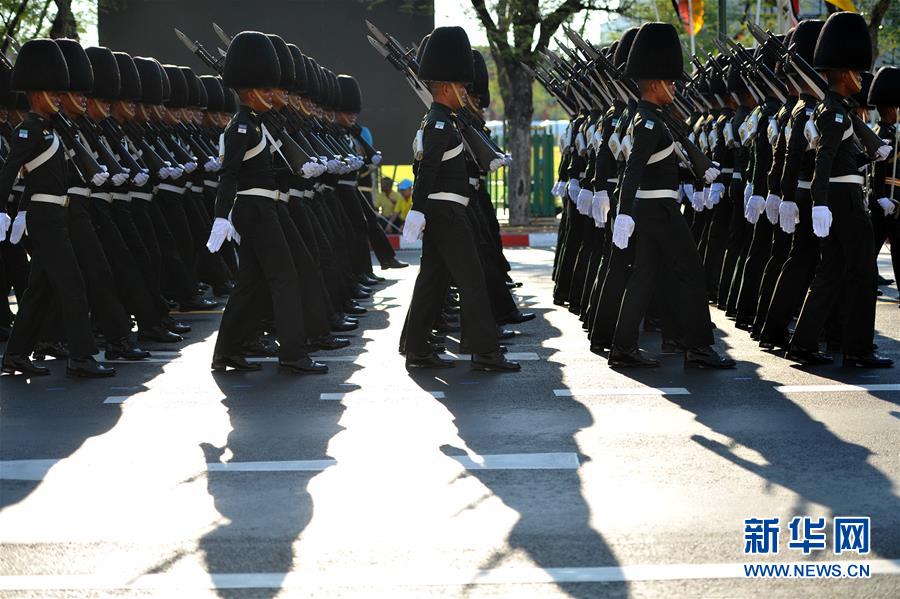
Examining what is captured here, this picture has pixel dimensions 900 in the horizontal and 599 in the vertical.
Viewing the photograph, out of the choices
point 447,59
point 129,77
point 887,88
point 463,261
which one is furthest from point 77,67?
point 887,88

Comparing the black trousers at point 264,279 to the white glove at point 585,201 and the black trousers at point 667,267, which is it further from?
the white glove at point 585,201

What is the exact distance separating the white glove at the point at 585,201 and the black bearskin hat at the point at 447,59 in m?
2.16

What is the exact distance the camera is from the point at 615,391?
30.9ft

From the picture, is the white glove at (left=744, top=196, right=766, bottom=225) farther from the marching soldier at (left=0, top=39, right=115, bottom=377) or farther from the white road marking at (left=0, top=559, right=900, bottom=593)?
the white road marking at (left=0, top=559, right=900, bottom=593)

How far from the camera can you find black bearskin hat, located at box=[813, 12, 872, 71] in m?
10.1

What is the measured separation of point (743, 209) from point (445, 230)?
3673mm

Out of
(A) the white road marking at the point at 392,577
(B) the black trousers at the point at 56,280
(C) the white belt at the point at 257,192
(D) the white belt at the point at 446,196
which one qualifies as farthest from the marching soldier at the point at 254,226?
(A) the white road marking at the point at 392,577

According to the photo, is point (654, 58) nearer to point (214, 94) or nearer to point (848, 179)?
point (848, 179)

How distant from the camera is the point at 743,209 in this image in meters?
13.0

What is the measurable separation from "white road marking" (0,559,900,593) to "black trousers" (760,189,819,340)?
16.6ft

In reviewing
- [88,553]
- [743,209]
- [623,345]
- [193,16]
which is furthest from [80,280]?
[193,16]

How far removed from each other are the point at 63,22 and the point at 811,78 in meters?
13.8

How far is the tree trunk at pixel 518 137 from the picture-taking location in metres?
26.2

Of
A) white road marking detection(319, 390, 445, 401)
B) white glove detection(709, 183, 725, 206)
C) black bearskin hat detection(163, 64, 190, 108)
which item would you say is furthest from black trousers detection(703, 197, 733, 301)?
black bearskin hat detection(163, 64, 190, 108)
